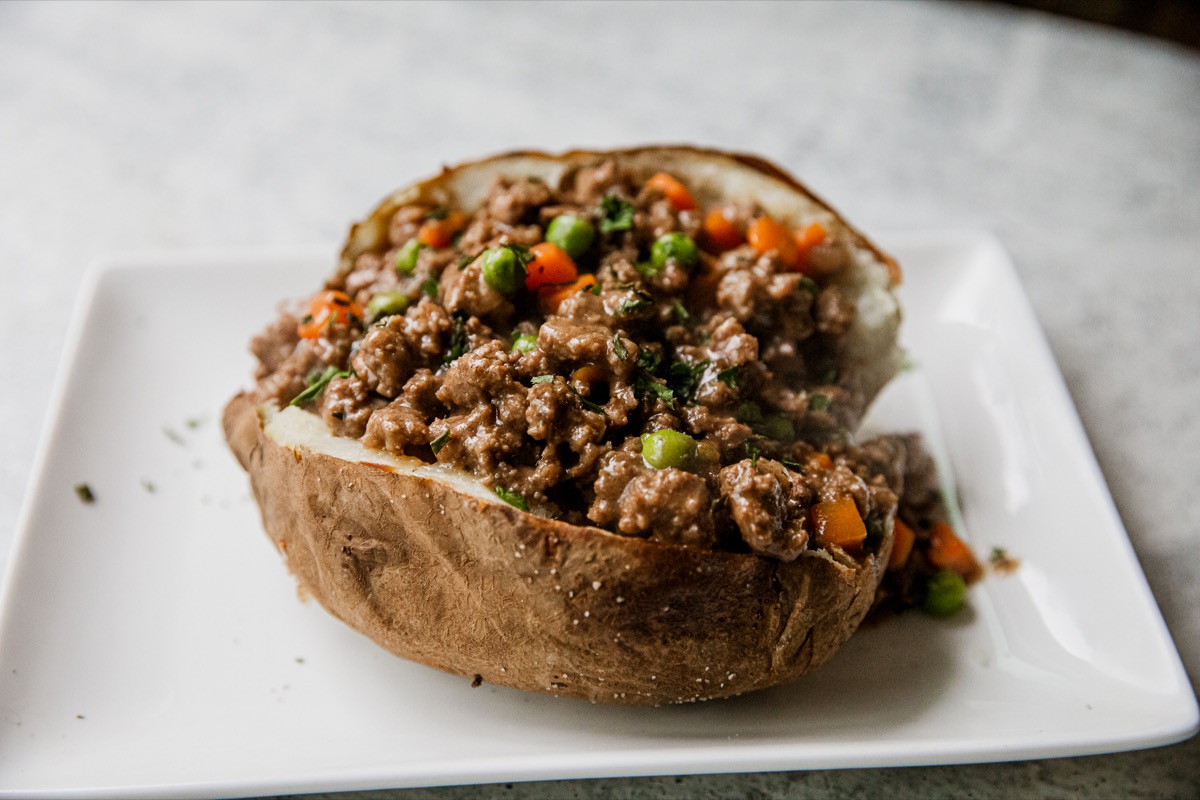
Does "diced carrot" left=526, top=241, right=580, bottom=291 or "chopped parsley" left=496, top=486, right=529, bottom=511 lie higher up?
"diced carrot" left=526, top=241, right=580, bottom=291

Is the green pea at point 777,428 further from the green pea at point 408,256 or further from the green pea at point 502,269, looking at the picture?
the green pea at point 408,256

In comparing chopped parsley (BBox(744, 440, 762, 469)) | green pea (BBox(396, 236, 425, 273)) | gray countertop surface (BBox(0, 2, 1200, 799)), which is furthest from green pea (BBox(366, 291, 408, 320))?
gray countertop surface (BBox(0, 2, 1200, 799))

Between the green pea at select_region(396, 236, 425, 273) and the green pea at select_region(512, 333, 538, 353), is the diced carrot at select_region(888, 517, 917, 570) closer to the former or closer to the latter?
the green pea at select_region(512, 333, 538, 353)

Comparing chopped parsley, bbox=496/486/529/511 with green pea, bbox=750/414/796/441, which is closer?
chopped parsley, bbox=496/486/529/511

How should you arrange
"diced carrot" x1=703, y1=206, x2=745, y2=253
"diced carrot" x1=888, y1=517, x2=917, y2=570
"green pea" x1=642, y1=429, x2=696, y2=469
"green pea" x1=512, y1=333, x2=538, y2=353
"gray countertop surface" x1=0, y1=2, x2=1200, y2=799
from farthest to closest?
"gray countertop surface" x1=0, y1=2, x2=1200, y2=799
"diced carrot" x1=703, y1=206, x2=745, y2=253
"diced carrot" x1=888, y1=517, x2=917, y2=570
"green pea" x1=512, y1=333, x2=538, y2=353
"green pea" x1=642, y1=429, x2=696, y2=469

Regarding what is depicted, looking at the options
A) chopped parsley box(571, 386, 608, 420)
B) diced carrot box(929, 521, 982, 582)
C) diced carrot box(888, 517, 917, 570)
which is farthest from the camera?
diced carrot box(929, 521, 982, 582)

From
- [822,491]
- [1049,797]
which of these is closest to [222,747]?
[822,491]
